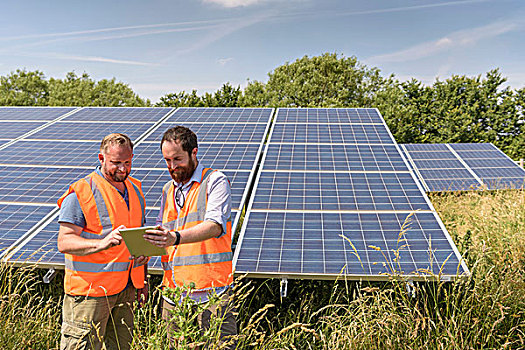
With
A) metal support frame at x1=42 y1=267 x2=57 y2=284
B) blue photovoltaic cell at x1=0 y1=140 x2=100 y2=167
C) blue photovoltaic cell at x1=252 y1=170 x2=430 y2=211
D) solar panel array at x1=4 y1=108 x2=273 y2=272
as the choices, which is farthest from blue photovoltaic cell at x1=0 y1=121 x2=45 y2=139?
blue photovoltaic cell at x1=252 y1=170 x2=430 y2=211

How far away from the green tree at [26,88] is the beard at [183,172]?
58.0m

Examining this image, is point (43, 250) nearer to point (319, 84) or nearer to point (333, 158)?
point (333, 158)

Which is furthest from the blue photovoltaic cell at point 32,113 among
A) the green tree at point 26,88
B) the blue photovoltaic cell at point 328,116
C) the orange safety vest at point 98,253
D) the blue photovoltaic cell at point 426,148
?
the green tree at point 26,88

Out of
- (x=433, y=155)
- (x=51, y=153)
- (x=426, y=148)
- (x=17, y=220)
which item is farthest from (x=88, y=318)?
(x=426, y=148)

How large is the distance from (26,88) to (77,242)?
199ft

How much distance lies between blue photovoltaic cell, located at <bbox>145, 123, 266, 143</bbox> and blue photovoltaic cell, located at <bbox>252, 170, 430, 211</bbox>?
1.98 metres

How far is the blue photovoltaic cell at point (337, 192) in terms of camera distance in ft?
20.9

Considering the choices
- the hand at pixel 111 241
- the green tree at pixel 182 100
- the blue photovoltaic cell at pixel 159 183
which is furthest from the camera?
the green tree at pixel 182 100

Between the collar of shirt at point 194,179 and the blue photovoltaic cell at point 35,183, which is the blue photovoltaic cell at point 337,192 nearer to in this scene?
the collar of shirt at point 194,179

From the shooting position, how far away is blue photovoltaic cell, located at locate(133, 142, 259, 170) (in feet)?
25.5

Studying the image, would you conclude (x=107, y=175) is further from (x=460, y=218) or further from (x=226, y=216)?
(x=460, y=218)

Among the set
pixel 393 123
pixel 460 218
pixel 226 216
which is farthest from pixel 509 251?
pixel 393 123

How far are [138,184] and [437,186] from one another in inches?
402

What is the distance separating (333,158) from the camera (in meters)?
8.04
